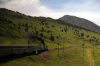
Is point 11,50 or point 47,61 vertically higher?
→ point 11,50

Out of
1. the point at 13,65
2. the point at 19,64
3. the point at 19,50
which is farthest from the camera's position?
the point at 19,50

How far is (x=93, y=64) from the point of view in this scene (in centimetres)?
10275

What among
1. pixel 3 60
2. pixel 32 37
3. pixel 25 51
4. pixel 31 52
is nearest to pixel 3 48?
pixel 3 60

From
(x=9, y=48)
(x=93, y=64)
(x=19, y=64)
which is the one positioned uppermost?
(x=9, y=48)

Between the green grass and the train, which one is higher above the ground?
the train

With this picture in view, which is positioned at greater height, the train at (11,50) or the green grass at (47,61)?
the train at (11,50)

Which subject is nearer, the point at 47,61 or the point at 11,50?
the point at 11,50

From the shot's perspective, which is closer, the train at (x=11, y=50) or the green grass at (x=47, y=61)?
the train at (x=11, y=50)

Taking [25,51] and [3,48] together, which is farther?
[25,51]

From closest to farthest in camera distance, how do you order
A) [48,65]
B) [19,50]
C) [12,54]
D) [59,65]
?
[12,54]
[19,50]
[48,65]
[59,65]

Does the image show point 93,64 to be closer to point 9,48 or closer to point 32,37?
point 32,37

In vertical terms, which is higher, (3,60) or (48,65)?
(3,60)

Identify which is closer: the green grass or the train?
the train

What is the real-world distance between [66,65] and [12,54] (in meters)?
33.5
